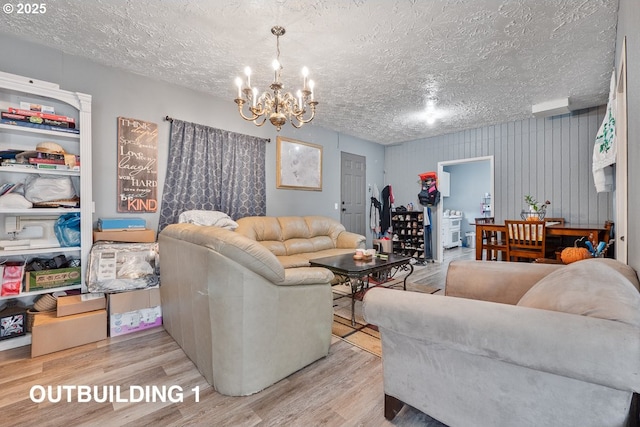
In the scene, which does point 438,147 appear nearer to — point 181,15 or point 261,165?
point 261,165

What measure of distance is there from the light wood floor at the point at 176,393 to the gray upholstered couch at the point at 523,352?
315 mm

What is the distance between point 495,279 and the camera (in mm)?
1882

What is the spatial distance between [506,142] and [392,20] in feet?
12.8

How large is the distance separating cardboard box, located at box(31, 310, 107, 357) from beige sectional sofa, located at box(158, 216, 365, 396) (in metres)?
0.73

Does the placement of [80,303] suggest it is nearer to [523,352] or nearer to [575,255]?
[523,352]

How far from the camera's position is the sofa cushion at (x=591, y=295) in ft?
2.94

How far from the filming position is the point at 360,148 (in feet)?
19.9

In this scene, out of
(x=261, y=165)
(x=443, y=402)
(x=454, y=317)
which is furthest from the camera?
(x=261, y=165)

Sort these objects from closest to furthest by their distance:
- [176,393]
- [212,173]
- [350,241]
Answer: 1. [176,393]
2. [212,173]
3. [350,241]

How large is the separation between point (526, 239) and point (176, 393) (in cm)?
396

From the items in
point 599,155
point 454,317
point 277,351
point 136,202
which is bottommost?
point 277,351

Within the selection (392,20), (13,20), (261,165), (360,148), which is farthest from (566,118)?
(13,20)

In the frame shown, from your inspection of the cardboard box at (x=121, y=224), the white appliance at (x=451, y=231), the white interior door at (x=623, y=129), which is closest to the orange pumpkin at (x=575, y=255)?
the white interior door at (x=623, y=129)

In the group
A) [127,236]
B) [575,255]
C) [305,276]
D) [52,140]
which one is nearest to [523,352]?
[305,276]
